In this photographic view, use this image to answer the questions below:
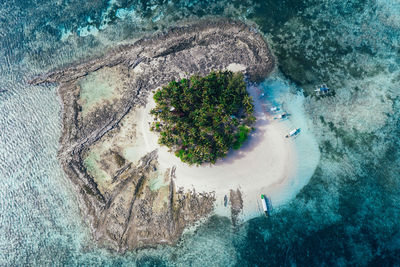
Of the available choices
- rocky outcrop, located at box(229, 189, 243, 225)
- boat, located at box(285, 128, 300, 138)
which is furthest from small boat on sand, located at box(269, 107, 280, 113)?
rocky outcrop, located at box(229, 189, 243, 225)

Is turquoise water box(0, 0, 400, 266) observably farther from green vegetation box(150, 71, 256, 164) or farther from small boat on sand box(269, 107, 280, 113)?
green vegetation box(150, 71, 256, 164)

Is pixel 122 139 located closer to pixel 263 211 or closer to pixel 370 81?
pixel 263 211

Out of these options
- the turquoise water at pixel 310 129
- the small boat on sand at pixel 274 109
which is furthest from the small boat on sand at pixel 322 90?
the small boat on sand at pixel 274 109

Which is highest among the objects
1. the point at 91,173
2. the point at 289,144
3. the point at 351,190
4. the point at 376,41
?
the point at 376,41

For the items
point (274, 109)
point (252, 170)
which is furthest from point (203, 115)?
point (274, 109)

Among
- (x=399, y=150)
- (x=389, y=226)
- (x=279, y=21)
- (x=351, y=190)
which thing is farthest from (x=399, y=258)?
(x=279, y=21)

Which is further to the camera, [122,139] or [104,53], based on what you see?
Result: [104,53]

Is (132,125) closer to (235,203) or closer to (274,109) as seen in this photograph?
(235,203)
